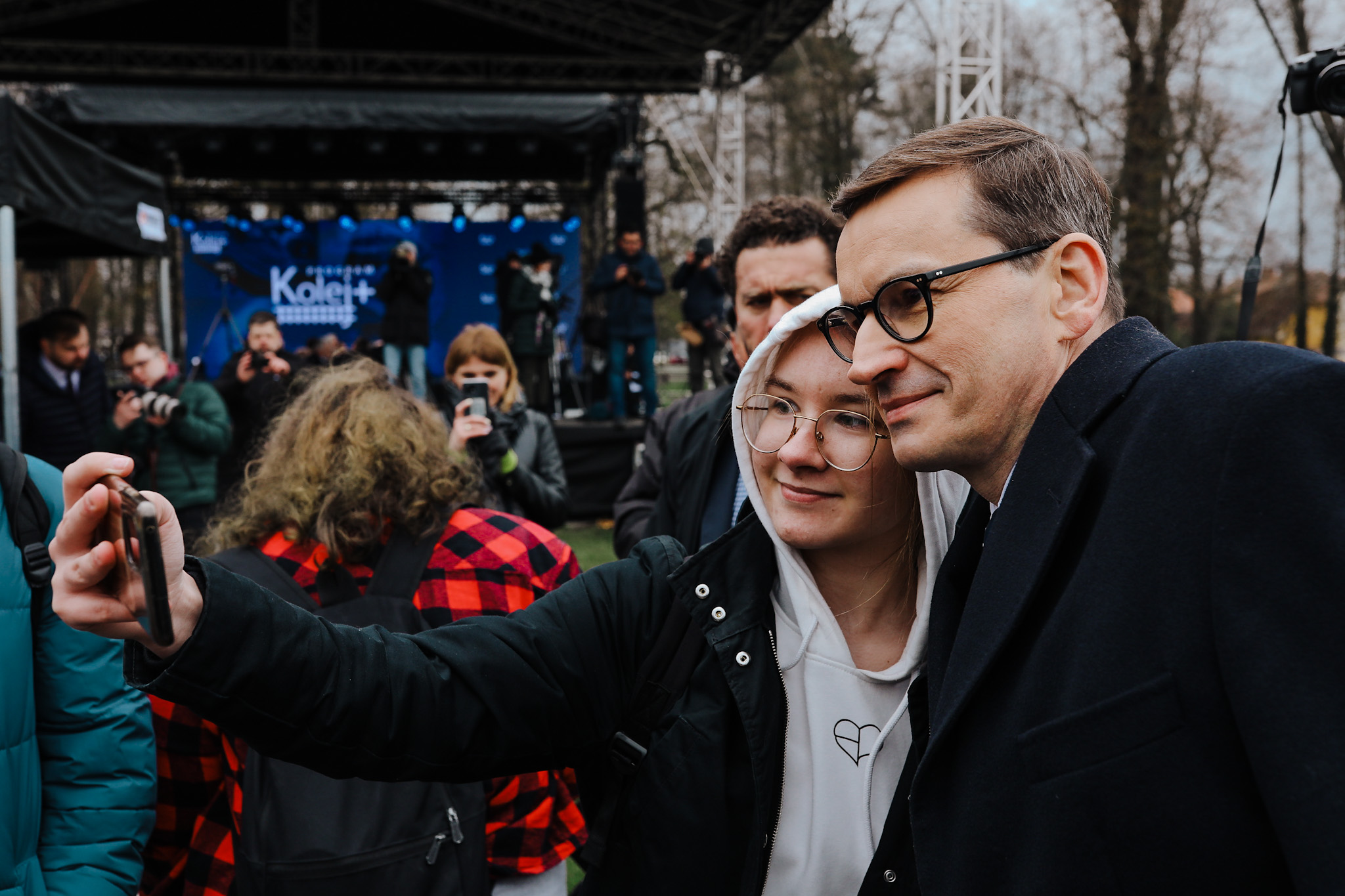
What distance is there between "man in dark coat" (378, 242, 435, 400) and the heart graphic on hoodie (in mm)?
9883

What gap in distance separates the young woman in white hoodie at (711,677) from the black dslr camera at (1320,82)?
1268mm

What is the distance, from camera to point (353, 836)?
5.46ft

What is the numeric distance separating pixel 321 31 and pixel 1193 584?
1420 centimetres

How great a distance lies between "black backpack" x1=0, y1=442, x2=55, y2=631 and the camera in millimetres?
1658

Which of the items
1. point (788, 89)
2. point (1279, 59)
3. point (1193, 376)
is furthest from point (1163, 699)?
point (788, 89)

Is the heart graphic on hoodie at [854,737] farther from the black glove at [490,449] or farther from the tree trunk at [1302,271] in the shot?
the tree trunk at [1302,271]

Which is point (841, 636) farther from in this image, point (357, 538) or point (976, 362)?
point (357, 538)

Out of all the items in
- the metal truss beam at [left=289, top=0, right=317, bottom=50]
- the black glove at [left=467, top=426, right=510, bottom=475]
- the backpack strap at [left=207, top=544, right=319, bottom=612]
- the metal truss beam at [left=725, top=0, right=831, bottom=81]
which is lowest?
the backpack strap at [left=207, top=544, right=319, bottom=612]

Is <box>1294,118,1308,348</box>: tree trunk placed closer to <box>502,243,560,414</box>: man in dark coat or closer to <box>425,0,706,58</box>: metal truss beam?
<box>425,0,706,58</box>: metal truss beam

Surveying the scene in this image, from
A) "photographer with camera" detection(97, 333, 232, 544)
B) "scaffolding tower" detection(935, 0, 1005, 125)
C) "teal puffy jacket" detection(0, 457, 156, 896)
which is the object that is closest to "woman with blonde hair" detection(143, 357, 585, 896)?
"teal puffy jacket" detection(0, 457, 156, 896)

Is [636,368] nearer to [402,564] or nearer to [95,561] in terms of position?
[402,564]

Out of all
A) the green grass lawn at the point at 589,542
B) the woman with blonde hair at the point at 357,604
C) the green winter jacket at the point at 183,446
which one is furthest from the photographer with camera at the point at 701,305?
the woman with blonde hair at the point at 357,604

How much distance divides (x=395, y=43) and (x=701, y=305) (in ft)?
18.7

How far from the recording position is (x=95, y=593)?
1.09 meters
